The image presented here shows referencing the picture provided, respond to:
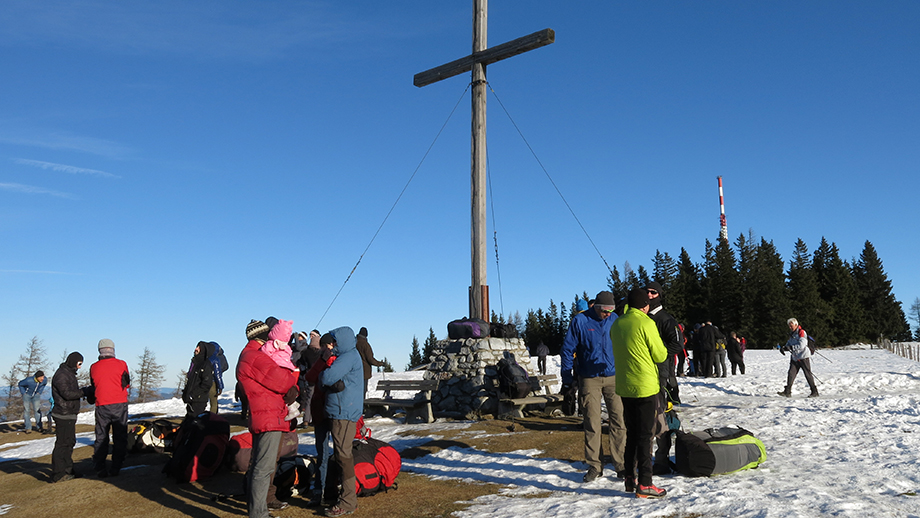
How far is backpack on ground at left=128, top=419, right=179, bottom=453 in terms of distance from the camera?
945 centimetres

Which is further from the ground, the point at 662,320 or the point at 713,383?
the point at 662,320

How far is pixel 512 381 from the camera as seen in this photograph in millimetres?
11289

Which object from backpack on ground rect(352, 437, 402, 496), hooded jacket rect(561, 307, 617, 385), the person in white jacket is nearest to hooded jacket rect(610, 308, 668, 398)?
hooded jacket rect(561, 307, 617, 385)

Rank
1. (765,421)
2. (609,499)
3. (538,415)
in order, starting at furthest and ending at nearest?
(538,415), (765,421), (609,499)

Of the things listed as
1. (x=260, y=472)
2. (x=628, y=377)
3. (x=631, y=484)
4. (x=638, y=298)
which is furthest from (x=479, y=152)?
(x=260, y=472)

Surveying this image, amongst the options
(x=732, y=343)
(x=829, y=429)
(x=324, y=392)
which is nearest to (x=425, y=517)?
(x=324, y=392)

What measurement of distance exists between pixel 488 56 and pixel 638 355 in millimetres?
8779

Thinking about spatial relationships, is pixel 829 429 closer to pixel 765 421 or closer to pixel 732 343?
pixel 765 421

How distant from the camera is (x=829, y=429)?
8.53 metres

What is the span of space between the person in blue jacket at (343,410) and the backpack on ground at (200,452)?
2.67 metres

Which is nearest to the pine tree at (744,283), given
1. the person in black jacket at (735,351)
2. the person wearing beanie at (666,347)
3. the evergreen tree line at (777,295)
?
the evergreen tree line at (777,295)

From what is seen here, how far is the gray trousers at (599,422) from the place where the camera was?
6090mm

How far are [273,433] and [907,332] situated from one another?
281 feet

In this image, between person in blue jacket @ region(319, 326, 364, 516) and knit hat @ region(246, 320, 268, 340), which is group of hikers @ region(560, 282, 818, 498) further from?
knit hat @ region(246, 320, 268, 340)
